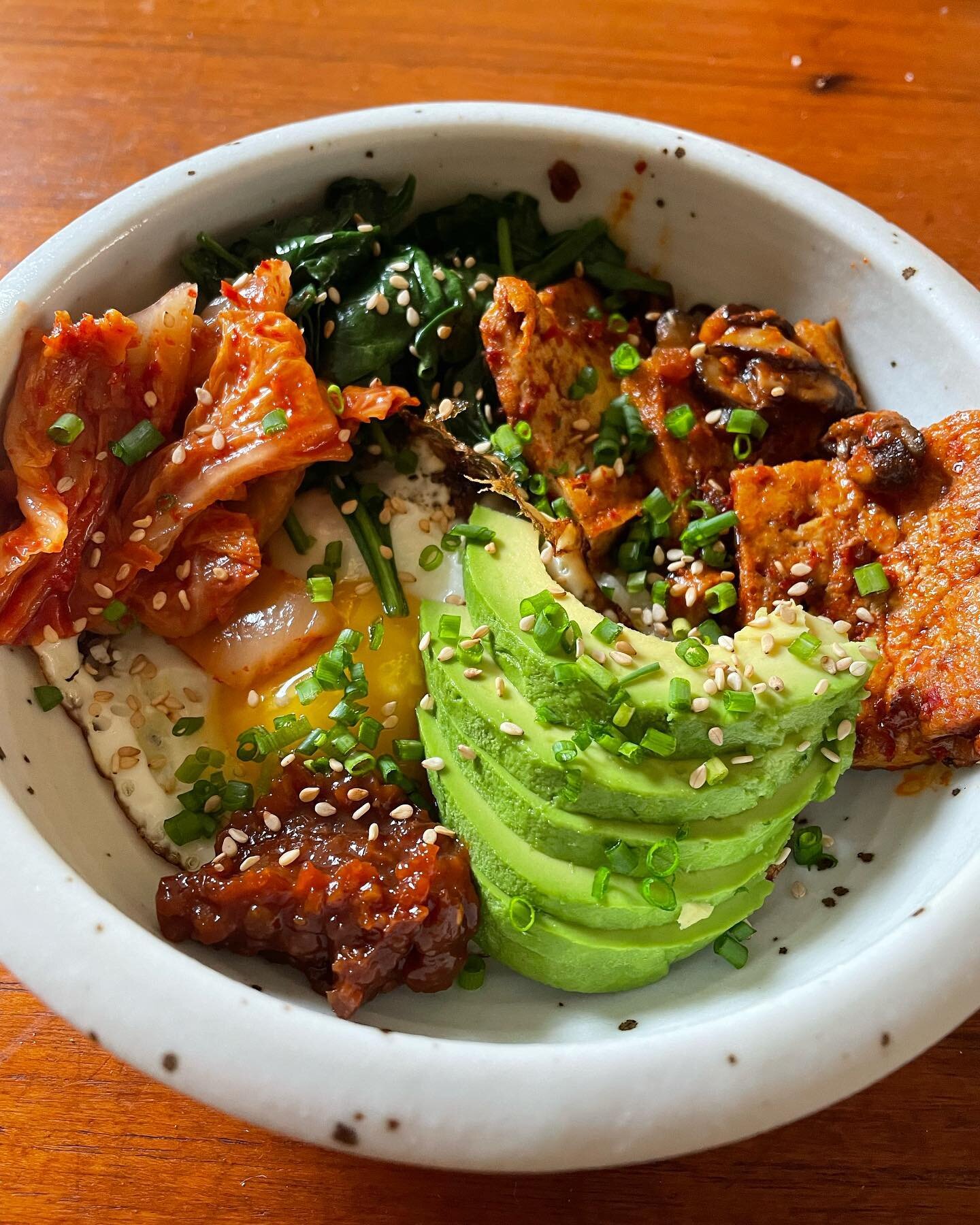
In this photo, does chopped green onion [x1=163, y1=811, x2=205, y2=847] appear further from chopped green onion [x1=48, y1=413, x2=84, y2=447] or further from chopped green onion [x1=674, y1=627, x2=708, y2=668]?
chopped green onion [x1=674, y1=627, x2=708, y2=668]

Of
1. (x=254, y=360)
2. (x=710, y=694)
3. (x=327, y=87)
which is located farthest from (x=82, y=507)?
(x=327, y=87)

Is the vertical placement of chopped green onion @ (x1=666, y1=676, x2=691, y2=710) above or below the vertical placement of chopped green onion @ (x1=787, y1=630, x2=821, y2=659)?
below

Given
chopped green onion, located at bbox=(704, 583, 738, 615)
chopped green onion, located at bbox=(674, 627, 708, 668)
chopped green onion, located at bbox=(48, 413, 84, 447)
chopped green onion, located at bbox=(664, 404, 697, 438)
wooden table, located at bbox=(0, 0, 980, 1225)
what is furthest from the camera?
wooden table, located at bbox=(0, 0, 980, 1225)

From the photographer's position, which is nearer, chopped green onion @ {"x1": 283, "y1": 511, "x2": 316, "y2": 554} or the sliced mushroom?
the sliced mushroom

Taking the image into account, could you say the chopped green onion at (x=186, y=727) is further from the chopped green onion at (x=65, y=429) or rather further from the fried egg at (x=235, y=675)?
the chopped green onion at (x=65, y=429)

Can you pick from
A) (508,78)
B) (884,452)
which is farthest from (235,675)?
(508,78)

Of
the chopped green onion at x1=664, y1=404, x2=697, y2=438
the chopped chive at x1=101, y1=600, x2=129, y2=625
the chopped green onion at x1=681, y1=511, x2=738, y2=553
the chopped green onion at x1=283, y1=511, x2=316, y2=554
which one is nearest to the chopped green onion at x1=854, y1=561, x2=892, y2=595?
the chopped green onion at x1=681, y1=511, x2=738, y2=553

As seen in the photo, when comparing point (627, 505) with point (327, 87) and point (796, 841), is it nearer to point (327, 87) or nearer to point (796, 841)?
point (796, 841)

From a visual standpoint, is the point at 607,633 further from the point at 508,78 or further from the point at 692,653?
the point at 508,78
